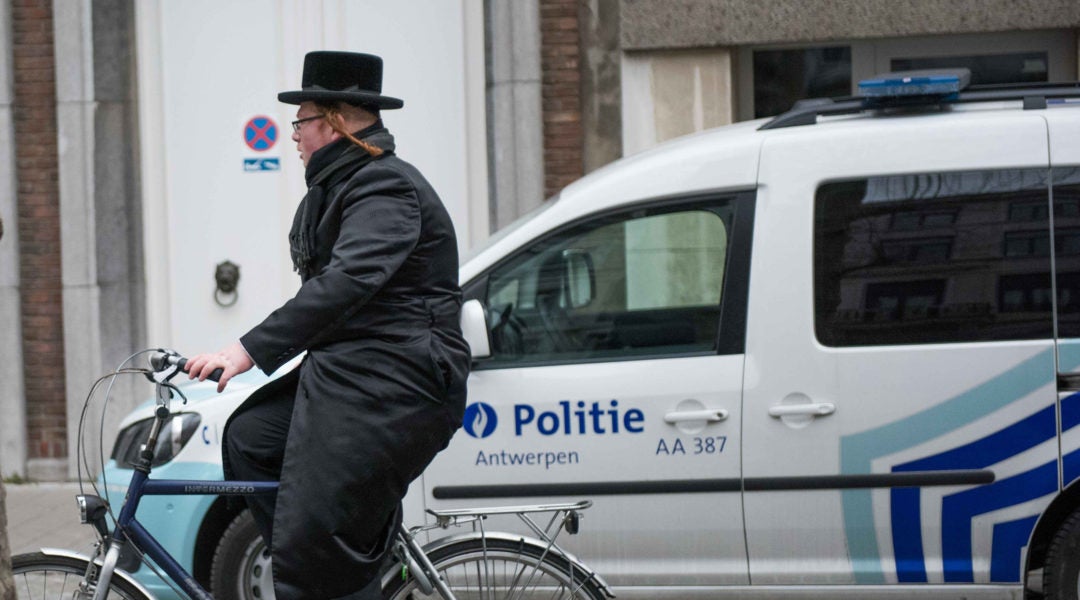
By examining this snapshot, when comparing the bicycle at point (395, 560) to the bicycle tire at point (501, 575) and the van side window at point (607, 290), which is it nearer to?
the bicycle tire at point (501, 575)

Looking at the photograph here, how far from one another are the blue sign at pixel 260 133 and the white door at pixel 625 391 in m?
4.62

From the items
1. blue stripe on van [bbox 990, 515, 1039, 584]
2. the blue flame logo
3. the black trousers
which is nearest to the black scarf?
the black trousers

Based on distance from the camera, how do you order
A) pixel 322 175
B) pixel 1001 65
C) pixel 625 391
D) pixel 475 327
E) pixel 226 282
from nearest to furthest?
1. pixel 322 175
2. pixel 475 327
3. pixel 625 391
4. pixel 1001 65
5. pixel 226 282

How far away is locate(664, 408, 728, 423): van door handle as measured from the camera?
16.1 feet

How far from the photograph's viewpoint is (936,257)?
486 cm

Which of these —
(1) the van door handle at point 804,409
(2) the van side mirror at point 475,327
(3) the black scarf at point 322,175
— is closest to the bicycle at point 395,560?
(3) the black scarf at point 322,175

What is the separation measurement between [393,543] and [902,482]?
72.2 inches

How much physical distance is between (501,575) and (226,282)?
19.3 feet

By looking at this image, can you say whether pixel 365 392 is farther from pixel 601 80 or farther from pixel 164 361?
pixel 601 80

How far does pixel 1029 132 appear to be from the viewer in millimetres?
4797

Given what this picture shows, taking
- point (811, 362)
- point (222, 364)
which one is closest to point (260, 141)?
point (811, 362)

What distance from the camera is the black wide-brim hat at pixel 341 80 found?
3.71 meters

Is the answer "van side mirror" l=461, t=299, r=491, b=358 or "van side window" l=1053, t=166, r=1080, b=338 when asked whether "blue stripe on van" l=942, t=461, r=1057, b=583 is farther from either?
"van side mirror" l=461, t=299, r=491, b=358

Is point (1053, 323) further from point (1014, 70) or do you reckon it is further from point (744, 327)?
point (1014, 70)
